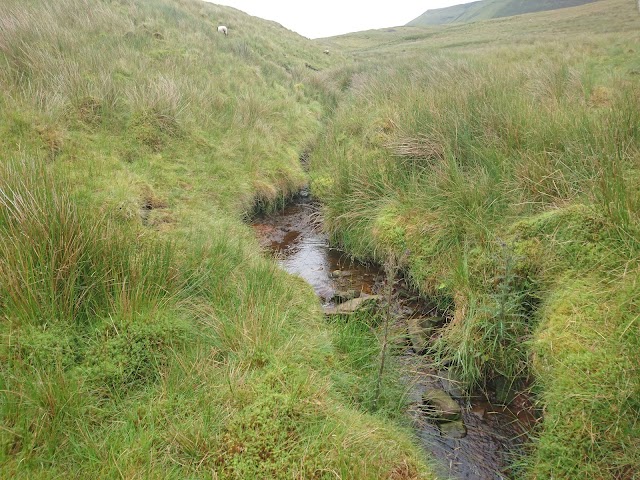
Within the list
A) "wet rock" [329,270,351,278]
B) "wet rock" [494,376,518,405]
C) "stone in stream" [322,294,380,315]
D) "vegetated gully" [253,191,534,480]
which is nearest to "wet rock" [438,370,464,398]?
"vegetated gully" [253,191,534,480]

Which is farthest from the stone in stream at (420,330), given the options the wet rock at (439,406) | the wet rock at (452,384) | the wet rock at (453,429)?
the wet rock at (453,429)

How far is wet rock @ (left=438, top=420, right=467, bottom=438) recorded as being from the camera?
320 centimetres

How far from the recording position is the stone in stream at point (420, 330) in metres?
4.09

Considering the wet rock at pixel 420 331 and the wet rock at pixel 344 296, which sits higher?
the wet rock at pixel 344 296

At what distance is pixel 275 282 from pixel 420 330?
1526 mm

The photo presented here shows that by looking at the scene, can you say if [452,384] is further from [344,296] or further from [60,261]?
[60,261]

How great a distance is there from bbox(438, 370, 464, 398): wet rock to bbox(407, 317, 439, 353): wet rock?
14.3 inches

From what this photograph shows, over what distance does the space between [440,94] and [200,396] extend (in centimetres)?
687

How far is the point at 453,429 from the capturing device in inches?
127

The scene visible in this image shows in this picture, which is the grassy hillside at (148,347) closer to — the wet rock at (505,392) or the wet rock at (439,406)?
the wet rock at (439,406)

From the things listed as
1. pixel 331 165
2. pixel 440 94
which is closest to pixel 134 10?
pixel 331 165

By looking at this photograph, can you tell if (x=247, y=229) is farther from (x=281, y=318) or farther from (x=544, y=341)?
(x=544, y=341)

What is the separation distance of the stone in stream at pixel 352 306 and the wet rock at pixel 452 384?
3.46 feet

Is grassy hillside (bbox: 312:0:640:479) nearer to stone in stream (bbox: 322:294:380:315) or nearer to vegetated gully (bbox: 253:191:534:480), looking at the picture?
vegetated gully (bbox: 253:191:534:480)
